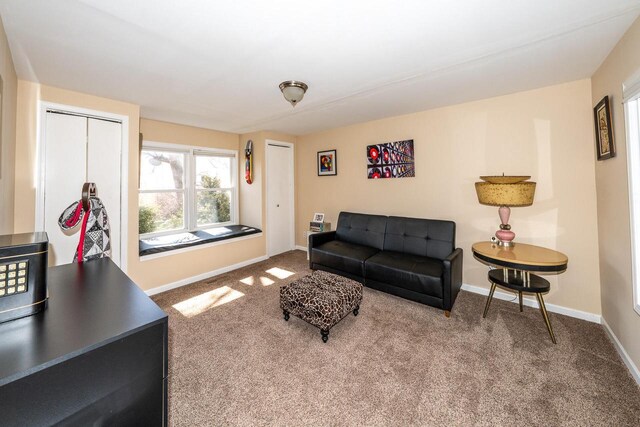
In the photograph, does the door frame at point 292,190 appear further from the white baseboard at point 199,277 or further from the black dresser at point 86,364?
A: the black dresser at point 86,364

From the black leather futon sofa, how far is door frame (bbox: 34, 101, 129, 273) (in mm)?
2329

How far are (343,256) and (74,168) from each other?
3.17 metres

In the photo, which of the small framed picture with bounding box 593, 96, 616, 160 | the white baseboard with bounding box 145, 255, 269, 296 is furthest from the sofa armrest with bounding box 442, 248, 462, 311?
the white baseboard with bounding box 145, 255, 269, 296

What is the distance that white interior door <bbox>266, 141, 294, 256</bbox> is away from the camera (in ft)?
15.5

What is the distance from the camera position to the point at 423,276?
260cm

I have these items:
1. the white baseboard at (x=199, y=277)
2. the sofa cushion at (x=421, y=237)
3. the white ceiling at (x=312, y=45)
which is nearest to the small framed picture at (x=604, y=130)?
the white ceiling at (x=312, y=45)

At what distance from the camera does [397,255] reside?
10.4 feet

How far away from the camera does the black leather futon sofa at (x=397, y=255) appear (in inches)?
102

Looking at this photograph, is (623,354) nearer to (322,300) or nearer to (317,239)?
(322,300)

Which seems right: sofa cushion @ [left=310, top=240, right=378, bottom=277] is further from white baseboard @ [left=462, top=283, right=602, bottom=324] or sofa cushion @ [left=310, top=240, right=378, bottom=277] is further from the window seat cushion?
the window seat cushion

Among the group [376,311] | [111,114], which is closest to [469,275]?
[376,311]

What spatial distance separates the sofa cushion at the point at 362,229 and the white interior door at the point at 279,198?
4.57 feet

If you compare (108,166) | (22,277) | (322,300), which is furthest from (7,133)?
(322,300)

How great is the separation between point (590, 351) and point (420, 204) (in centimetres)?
211
